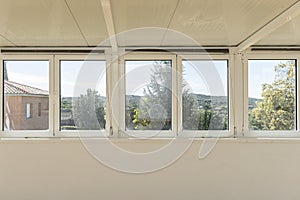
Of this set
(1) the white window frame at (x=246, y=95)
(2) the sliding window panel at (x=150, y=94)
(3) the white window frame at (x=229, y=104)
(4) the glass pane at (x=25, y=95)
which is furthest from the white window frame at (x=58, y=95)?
(1) the white window frame at (x=246, y=95)

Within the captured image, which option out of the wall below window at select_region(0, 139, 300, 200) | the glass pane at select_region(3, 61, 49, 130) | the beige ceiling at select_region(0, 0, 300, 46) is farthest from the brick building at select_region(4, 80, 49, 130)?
the beige ceiling at select_region(0, 0, 300, 46)

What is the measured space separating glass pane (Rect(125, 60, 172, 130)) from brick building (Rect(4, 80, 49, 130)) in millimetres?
987

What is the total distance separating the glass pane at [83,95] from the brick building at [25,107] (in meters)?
0.21

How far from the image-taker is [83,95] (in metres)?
3.88

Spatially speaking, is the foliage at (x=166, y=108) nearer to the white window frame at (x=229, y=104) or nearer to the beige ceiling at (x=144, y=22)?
the white window frame at (x=229, y=104)

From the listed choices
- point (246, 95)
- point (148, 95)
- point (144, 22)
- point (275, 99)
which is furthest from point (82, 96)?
point (275, 99)

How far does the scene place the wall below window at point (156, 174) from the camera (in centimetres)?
364

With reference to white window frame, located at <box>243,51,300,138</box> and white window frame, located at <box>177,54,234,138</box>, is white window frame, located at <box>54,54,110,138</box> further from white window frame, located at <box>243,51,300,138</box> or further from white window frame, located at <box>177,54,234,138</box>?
white window frame, located at <box>243,51,300,138</box>

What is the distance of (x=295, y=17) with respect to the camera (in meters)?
2.62

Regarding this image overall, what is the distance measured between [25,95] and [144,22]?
1864 mm

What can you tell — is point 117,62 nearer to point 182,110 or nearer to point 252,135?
point 182,110

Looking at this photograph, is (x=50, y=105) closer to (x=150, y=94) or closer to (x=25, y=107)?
(x=25, y=107)

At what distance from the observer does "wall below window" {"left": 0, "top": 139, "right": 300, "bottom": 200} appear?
143 inches

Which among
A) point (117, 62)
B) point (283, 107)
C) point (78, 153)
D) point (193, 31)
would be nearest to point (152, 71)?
point (117, 62)
